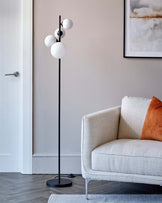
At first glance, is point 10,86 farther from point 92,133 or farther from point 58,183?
point 92,133

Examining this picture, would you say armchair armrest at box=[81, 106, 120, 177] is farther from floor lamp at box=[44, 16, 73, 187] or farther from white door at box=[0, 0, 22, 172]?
white door at box=[0, 0, 22, 172]

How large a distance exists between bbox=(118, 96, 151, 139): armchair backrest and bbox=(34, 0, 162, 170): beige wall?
353 millimetres

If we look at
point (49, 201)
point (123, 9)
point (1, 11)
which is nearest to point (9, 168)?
point (49, 201)

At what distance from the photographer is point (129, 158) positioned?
283 cm

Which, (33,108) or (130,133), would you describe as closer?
(130,133)

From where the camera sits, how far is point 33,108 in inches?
151

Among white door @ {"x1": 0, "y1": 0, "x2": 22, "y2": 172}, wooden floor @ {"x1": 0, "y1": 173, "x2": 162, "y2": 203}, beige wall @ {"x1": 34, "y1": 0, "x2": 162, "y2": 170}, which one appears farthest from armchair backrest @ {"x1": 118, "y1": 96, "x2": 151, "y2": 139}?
white door @ {"x1": 0, "y1": 0, "x2": 22, "y2": 172}

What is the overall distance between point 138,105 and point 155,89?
0.46 metres

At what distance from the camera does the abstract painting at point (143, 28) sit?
3771 millimetres

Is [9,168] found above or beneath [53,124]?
beneath

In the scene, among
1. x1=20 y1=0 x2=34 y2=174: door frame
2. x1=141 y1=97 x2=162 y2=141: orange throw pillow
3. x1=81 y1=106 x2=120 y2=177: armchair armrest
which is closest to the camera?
x1=81 y1=106 x2=120 y2=177: armchair armrest

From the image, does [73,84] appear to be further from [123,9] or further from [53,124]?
[123,9]

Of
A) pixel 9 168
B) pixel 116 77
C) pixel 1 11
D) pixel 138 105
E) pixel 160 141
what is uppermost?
pixel 1 11

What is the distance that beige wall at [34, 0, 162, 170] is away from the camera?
3799 millimetres
